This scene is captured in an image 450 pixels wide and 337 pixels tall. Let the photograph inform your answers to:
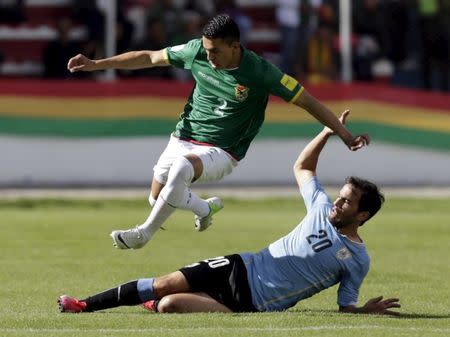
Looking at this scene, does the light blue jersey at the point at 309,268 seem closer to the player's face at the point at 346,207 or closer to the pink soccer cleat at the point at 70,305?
the player's face at the point at 346,207

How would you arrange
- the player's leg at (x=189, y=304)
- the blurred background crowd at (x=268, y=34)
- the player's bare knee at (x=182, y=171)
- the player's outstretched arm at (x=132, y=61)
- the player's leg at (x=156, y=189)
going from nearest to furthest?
the player's leg at (x=189, y=304)
the player's bare knee at (x=182, y=171)
the player's outstretched arm at (x=132, y=61)
the player's leg at (x=156, y=189)
the blurred background crowd at (x=268, y=34)

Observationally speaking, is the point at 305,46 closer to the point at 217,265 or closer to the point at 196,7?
the point at 196,7

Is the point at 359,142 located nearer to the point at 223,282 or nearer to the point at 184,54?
the point at 223,282

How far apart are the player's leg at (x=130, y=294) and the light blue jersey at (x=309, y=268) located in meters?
0.59

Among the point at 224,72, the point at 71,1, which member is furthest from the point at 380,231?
the point at 71,1

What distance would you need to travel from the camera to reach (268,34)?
27.5 m

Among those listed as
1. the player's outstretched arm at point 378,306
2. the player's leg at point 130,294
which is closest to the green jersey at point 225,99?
the player's leg at point 130,294

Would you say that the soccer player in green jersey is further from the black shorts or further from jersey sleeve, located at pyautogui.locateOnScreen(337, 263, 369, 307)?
jersey sleeve, located at pyautogui.locateOnScreen(337, 263, 369, 307)

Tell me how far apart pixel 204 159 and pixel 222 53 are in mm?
965

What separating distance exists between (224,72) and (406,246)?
615 centimetres

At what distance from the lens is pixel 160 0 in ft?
86.6

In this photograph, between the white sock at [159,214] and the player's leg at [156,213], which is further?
the white sock at [159,214]

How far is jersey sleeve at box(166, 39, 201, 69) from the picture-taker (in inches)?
489

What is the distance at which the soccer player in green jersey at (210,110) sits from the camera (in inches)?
465
